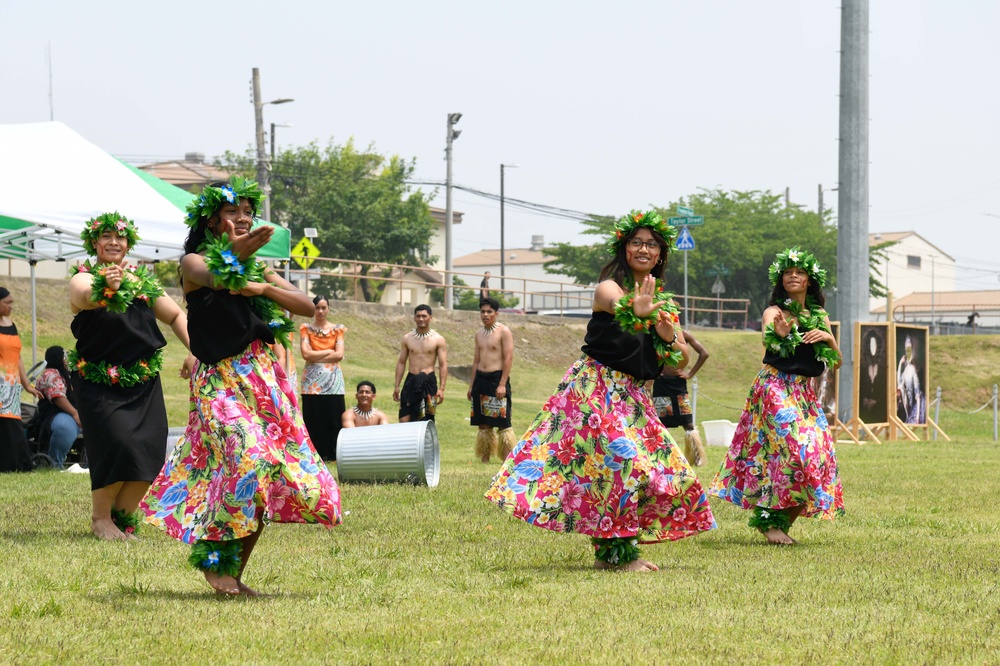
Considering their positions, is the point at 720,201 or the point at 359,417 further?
the point at 720,201

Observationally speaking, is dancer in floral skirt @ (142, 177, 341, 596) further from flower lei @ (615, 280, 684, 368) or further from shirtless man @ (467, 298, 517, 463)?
shirtless man @ (467, 298, 517, 463)

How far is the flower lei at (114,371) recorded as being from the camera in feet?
28.6

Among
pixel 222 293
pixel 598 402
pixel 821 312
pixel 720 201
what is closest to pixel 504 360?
pixel 821 312

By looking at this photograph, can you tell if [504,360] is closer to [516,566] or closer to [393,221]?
[516,566]

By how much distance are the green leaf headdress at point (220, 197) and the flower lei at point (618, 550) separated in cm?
264

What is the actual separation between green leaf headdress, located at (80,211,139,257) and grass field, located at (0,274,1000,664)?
75.8 inches

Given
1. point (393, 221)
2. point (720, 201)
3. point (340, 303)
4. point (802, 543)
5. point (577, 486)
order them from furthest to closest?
point (720, 201)
point (393, 221)
point (340, 303)
point (802, 543)
point (577, 486)

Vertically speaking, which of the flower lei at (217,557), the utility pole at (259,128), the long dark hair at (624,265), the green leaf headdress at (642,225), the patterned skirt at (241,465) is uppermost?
the utility pole at (259,128)

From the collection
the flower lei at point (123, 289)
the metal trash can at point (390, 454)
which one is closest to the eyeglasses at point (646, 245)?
the flower lei at point (123, 289)

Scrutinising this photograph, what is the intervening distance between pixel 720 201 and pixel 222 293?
6931 cm

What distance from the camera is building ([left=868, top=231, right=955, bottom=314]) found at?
11350cm

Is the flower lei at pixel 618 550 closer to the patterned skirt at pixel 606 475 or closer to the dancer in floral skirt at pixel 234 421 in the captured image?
the patterned skirt at pixel 606 475

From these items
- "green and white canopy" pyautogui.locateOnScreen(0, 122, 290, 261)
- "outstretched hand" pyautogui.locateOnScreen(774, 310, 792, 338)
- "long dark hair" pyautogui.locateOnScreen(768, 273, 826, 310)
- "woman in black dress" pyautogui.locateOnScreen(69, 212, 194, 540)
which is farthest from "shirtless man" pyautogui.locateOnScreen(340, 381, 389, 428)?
"outstretched hand" pyautogui.locateOnScreen(774, 310, 792, 338)

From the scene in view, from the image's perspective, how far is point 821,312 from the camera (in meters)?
9.37
